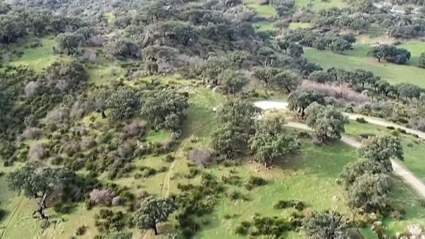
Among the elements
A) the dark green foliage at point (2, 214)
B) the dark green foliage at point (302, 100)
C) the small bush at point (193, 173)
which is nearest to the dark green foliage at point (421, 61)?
the dark green foliage at point (302, 100)

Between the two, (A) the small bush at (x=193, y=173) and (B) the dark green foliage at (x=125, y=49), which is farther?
(B) the dark green foliage at (x=125, y=49)

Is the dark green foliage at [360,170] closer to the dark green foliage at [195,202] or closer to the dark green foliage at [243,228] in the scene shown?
the dark green foliage at [243,228]

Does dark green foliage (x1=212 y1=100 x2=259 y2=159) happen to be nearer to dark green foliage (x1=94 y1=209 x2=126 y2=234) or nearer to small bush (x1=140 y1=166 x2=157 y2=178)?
small bush (x1=140 y1=166 x2=157 y2=178)

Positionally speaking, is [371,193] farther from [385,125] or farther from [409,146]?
[385,125]

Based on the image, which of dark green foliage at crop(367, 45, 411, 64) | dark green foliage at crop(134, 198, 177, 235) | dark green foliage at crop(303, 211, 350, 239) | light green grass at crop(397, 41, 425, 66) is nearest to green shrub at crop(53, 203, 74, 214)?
dark green foliage at crop(134, 198, 177, 235)

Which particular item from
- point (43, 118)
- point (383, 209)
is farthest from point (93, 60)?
point (383, 209)

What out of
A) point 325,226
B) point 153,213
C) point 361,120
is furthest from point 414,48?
point 153,213

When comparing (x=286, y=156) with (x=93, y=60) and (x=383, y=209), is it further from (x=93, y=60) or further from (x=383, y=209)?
(x=93, y=60)
